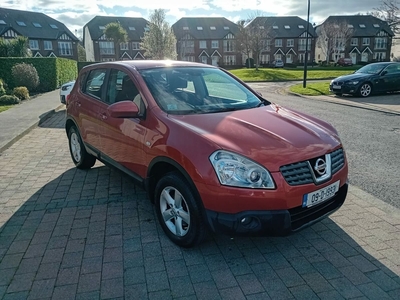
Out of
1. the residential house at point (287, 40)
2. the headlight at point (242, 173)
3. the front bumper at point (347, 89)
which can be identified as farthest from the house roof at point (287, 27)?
the headlight at point (242, 173)

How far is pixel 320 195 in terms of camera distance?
9.52 feet

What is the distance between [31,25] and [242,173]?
214 feet

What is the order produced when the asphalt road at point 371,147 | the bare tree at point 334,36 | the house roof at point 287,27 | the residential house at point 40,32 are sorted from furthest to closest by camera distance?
the house roof at point 287,27, the bare tree at point 334,36, the residential house at point 40,32, the asphalt road at point 371,147

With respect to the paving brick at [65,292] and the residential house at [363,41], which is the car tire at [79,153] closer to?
the paving brick at [65,292]

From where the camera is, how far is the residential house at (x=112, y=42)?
205 feet

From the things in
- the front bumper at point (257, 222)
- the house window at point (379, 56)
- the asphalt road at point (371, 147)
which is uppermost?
the house window at point (379, 56)

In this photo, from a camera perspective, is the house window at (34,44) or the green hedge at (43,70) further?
the house window at (34,44)

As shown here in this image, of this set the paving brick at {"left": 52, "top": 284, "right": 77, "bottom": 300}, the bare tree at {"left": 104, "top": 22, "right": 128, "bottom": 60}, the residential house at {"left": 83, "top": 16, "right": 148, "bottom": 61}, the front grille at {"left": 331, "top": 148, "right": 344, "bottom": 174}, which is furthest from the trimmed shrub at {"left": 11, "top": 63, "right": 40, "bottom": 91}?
the residential house at {"left": 83, "top": 16, "right": 148, "bottom": 61}

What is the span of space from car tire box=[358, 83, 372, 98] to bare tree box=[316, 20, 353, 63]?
50434 mm

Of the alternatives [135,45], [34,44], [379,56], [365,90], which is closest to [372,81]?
[365,90]

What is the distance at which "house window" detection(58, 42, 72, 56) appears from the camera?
2336 inches

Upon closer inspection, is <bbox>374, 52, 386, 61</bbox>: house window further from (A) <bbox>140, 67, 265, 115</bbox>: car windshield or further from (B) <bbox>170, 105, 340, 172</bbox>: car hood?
(B) <bbox>170, 105, 340, 172</bbox>: car hood

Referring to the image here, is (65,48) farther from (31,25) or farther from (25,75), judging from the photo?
(25,75)

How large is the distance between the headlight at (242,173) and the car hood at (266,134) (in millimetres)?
57
